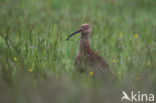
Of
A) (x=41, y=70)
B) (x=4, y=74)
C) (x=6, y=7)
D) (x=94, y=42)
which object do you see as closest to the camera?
(x=4, y=74)

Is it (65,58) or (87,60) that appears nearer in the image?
(87,60)

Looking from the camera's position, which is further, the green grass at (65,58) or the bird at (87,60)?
the bird at (87,60)

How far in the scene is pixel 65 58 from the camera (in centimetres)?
550

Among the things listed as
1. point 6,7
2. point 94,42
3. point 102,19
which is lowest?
point 94,42

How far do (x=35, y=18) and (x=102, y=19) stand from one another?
203 cm

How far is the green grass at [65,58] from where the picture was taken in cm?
340

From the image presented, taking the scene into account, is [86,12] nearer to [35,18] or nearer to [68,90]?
[35,18]

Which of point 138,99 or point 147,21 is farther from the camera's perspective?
point 147,21

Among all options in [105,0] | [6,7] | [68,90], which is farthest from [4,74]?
[105,0]

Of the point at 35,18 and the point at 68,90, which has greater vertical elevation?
the point at 35,18

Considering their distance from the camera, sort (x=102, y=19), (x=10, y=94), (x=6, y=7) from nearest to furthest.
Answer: (x=10, y=94), (x=102, y=19), (x=6, y=7)

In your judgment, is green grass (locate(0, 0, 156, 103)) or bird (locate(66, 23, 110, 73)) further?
bird (locate(66, 23, 110, 73))

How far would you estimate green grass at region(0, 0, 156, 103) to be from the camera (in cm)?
340

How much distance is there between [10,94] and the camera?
3.27 metres
